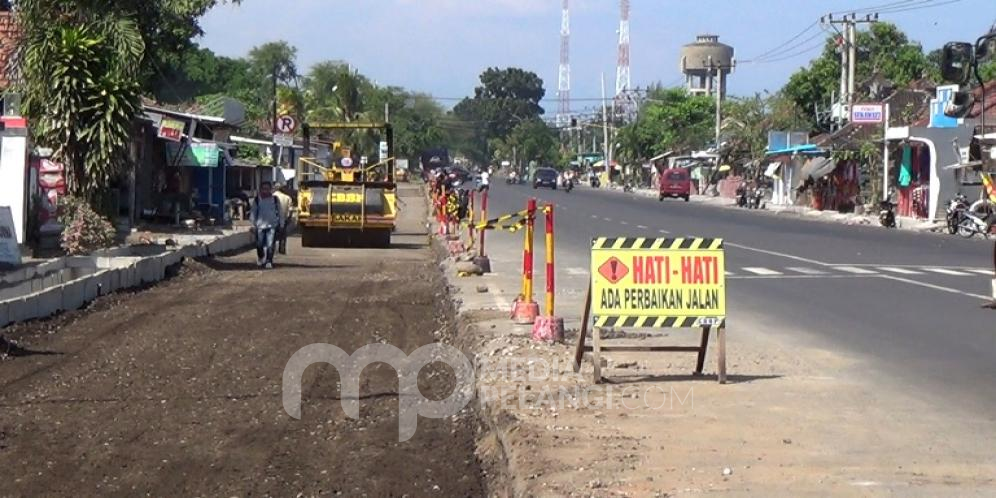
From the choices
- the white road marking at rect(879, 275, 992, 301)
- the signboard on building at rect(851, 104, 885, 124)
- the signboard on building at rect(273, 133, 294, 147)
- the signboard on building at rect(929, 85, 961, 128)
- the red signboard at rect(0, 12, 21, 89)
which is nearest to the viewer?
the white road marking at rect(879, 275, 992, 301)

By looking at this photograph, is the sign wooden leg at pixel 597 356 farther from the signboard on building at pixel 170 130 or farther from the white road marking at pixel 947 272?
the signboard on building at pixel 170 130

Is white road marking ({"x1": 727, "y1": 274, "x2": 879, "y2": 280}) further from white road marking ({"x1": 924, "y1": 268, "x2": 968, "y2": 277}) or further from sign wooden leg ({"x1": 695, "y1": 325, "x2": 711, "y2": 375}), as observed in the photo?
sign wooden leg ({"x1": 695, "y1": 325, "x2": 711, "y2": 375})

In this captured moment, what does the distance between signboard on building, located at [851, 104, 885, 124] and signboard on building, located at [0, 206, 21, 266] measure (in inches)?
1629

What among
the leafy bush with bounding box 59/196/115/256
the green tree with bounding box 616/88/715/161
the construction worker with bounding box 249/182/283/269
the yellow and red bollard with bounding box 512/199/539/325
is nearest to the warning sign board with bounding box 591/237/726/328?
the yellow and red bollard with bounding box 512/199/539/325

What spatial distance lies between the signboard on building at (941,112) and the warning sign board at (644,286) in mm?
43636

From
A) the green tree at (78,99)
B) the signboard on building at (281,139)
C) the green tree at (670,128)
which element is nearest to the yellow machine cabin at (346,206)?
the green tree at (78,99)

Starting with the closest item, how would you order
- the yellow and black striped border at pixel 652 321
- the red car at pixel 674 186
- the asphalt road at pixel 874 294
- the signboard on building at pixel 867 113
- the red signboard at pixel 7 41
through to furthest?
1. the yellow and black striped border at pixel 652 321
2. the asphalt road at pixel 874 294
3. the red signboard at pixel 7 41
4. the signboard on building at pixel 867 113
5. the red car at pixel 674 186

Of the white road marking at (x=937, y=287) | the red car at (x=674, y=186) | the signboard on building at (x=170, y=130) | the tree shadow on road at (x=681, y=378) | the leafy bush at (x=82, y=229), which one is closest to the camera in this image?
the tree shadow on road at (x=681, y=378)

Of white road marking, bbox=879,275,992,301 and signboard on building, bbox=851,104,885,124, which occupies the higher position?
signboard on building, bbox=851,104,885,124

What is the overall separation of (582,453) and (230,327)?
893 centimetres

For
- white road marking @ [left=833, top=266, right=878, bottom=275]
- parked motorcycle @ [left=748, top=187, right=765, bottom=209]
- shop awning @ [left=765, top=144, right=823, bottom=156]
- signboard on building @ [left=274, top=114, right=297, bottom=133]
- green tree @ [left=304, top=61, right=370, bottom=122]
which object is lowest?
white road marking @ [left=833, top=266, right=878, bottom=275]

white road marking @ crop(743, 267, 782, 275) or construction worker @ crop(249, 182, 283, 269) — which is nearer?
white road marking @ crop(743, 267, 782, 275)

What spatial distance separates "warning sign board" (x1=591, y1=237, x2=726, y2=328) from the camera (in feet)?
37.7

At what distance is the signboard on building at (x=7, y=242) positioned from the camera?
22125 mm
